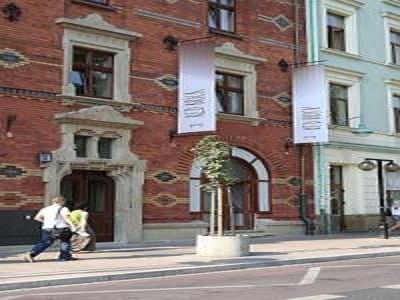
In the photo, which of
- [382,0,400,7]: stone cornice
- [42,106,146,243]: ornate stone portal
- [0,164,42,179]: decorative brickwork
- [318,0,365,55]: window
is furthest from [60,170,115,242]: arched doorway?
[382,0,400,7]: stone cornice

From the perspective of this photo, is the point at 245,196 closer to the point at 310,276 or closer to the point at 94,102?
the point at 94,102

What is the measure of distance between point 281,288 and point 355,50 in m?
19.6

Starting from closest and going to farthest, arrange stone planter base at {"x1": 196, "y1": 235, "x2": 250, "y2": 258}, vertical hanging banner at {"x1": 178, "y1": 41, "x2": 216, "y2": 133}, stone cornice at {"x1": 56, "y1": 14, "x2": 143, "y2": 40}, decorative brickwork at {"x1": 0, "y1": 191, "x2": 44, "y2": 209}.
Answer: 1. stone planter base at {"x1": 196, "y1": 235, "x2": 250, "y2": 258}
2. decorative brickwork at {"x1": 0, "y1": 191, "x2": 44, "y2": 209}
3. stone cornice at {"x1": 56, "y1": 14, "x2": 143, "y2": 40}
4. vertical hanging banner at {"x1": 178, "y1": 41, "x2": 216, "y2": 133}

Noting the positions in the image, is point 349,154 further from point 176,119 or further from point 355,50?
point 176,119

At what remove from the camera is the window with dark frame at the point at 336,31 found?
28.5 m

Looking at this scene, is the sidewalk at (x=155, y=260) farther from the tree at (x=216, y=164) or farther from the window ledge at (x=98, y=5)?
the window ledge at (x=98, y=5)

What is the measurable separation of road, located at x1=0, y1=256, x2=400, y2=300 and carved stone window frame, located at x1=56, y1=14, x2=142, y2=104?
833 centimetres

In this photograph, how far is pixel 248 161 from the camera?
24516 mm

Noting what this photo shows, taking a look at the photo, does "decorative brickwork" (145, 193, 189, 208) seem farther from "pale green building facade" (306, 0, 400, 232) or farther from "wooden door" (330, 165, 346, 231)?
"wooden door" (330, 165, 346, 231)

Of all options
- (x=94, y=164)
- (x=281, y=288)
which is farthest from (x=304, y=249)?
(x=281, y=288)

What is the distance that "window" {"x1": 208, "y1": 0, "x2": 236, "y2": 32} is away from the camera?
24.4 metres

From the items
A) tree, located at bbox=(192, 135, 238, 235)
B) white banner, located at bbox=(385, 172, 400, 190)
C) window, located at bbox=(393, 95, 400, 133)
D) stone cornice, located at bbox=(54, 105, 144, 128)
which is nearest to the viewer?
tree, located at bbox=(192, 135, 238, 235)

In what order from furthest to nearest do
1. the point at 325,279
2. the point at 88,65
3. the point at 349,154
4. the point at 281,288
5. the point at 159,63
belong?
the point at 349,154 < the point at 159,63 < the point at 88,65 < the point at 325,279 < the point at 281,288

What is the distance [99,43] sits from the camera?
20.7m
